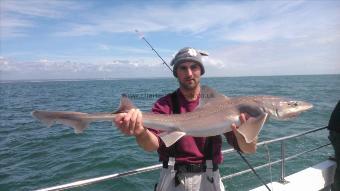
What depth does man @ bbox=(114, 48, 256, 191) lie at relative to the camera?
12.5ft

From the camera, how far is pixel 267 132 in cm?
1709

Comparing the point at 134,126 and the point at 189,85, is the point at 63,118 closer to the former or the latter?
the point at 134,126

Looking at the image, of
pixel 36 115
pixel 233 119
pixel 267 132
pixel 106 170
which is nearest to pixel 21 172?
pixel 106 170

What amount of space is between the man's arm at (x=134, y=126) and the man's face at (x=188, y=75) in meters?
0.73

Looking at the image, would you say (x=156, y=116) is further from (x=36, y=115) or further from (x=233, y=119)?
(x=36, y=115)

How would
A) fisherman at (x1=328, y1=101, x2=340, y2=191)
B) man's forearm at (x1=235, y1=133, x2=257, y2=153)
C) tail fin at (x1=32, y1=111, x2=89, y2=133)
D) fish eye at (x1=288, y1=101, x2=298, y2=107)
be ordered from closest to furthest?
tail fin at (x1=32, y1=111, x2=89, y2=133)
man's forearm at (x1=235, y1=133, x2=257, y2=153)
fish eye at (x1=288, y1=101, x2=298, y2=107)
fisherman at (x1=328, y1=101, x2=340, y2=191)

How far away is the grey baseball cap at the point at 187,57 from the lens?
13.2 ft

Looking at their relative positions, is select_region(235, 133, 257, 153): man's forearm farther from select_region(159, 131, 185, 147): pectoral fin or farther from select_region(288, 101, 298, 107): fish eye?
select_region(288, 101, 298, 107): fish eye

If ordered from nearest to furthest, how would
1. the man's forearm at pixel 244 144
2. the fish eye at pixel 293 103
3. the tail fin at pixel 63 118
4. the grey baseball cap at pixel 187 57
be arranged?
the tail fin at pixel 63 118, the man's forearm at pixel 244 144, the grey baseball cap at pixel 187 57, the fish eye at pixel 293 103

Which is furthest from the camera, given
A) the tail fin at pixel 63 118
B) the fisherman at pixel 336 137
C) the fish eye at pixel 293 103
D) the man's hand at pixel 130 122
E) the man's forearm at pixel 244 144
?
the fisherman at pixel 336 137

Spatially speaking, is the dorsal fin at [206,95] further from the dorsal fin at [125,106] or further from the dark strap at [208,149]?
the dorsal fin at [125,106]

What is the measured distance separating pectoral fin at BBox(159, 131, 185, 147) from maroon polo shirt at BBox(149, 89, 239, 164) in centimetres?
14

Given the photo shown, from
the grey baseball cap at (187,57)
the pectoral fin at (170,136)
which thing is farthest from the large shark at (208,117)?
Result: the grey baseball cap at (187,57)

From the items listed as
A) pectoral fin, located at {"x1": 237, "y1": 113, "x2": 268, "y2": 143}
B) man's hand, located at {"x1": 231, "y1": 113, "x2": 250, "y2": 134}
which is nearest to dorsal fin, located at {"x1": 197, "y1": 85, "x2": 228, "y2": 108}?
man's hand, located at {"x1": 231, "y1": 113, "x2": 250, "y2": 134}
